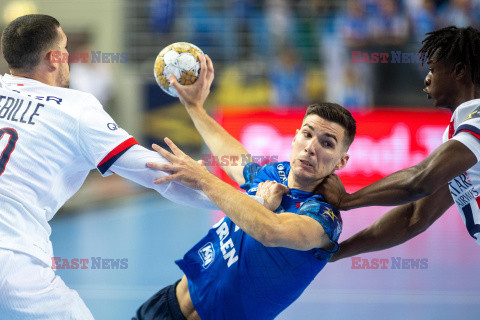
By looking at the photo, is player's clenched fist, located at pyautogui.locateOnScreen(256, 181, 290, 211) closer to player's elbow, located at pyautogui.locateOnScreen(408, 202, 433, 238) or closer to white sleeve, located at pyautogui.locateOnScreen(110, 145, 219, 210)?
white sleeve, located at pyautogui.locateOnScreen(110, 145, 219, 210)

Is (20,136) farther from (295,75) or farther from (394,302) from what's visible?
(295,75)

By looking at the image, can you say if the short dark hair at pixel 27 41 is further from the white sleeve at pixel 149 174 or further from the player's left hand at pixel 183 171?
the player's left hand at pixel 183 171

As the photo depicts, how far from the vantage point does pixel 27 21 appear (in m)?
3.32

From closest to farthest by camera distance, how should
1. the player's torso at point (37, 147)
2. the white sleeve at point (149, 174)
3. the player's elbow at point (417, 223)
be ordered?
the player's torso at point (37, 147) → the white sleeve at point (149, 174) → the player's elbow at point (417, 223)

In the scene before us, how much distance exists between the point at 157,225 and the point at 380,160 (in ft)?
12.7

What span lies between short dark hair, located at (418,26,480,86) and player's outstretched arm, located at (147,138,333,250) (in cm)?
153

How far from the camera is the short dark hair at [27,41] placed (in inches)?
129

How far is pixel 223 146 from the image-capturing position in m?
3.88

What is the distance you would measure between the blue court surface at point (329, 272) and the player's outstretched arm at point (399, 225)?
52.3 inches

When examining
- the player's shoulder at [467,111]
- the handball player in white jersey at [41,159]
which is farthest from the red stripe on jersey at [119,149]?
the player's shoulder at [467,111]

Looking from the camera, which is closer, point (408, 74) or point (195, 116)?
point (195, 116)

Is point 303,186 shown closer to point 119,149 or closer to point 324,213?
point 324,213

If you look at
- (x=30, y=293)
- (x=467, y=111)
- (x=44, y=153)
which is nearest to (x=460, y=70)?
(x=467, y=111)

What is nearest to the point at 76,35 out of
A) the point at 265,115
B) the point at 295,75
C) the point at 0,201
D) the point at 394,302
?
the point at 295,75
